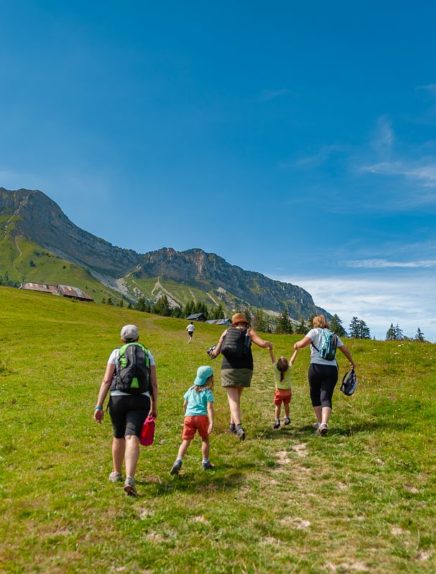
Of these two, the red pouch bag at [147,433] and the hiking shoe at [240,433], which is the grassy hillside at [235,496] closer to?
the hiking shoe at [240,433]

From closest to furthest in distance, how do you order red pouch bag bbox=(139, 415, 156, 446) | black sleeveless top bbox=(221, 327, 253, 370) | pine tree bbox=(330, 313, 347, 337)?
red pouch bag bbox=(139, 415, 156, 446)
black sleeveless top bbox=(221, 327, 253, 370)
pine tree bbox=(330, 313, 347, 337)

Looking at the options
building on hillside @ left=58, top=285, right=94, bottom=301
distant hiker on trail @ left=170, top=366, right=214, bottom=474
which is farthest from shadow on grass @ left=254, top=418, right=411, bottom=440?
building on hillside @ left=58, top=285, right=94, bottom=301

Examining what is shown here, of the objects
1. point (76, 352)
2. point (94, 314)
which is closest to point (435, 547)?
point (76, 352)

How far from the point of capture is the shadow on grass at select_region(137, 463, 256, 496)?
33.9 ft

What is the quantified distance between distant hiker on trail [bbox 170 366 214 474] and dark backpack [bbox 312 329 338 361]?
4.45m

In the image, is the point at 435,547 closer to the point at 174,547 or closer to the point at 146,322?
the point at 174,547

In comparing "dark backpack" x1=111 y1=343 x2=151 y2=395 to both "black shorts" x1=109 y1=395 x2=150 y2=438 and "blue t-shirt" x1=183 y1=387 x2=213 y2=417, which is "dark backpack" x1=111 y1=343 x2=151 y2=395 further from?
"blue t-shirt" x1=183 y1=387 x2=213 y2=417

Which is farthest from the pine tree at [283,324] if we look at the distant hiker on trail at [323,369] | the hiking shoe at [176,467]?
the hiking shoe at [176,467]

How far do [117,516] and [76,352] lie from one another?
38.5 m

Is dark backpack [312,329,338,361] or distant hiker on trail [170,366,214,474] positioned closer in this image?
distant hiker on trail [170,366,214,474]

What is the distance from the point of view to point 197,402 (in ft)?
38.8

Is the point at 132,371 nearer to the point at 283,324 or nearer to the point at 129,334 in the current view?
the point at 129,334

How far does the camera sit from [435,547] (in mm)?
7539

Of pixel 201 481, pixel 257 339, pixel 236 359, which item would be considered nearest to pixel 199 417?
pixel 201 481
